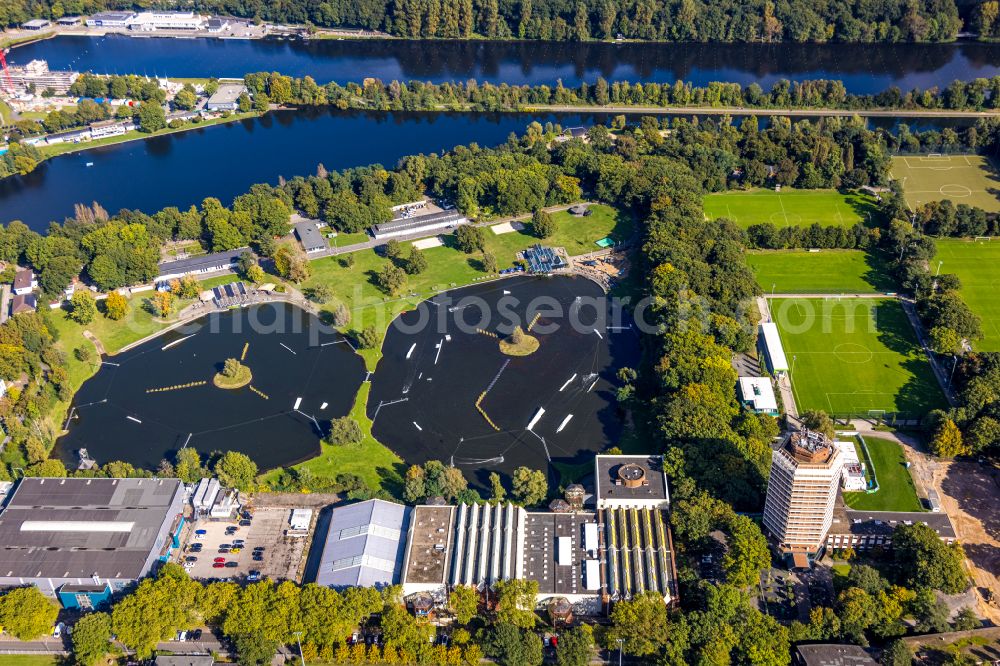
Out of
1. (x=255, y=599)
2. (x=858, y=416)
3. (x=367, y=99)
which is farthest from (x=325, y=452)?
(x=367, y=99)

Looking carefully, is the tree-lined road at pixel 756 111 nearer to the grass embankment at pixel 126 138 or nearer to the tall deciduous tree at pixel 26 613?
the grass embankment at pixel 126 138

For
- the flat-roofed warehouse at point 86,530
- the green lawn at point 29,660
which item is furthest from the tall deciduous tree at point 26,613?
the flat-roofed warehouse at point 86,530

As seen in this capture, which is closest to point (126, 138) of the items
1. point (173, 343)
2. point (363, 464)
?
point (173, 343)

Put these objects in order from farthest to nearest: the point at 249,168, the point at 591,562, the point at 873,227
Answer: the point at 249,168 < the point at 873,227 < the point at 591,562

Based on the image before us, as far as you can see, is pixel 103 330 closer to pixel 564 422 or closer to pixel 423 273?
pixel 423 273

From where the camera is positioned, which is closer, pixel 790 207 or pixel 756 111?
pixel 790 207

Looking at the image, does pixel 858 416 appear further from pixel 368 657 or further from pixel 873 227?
pixel 368 657
